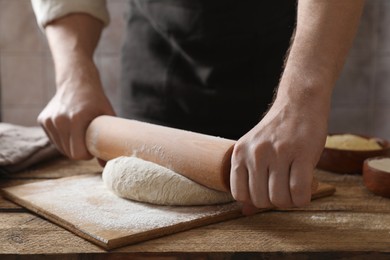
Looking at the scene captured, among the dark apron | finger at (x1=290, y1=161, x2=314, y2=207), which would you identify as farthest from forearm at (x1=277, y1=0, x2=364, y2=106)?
the dark apron

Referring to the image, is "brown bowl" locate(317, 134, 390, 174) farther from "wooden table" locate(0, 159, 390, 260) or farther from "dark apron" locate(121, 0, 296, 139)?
"dark apron" locate(121, 0, 296, 139)

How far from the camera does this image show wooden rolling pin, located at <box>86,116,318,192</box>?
901 mm

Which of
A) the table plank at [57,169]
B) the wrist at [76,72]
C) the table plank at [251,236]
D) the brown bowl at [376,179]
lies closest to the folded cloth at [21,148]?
the table plank at [57,169]

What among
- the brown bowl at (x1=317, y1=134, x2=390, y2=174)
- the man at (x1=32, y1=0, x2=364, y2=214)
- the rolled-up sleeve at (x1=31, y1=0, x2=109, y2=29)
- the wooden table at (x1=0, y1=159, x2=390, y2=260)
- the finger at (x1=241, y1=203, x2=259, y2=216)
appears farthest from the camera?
the rolled-up sleeve at (x1=31, y1=0, x2=109, y2=29)

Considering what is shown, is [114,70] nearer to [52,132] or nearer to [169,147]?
[52,132]

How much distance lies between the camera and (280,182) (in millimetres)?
820

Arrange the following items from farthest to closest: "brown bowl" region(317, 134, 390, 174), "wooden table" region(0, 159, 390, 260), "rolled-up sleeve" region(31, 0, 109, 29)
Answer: "rolled-up sleeve" region(31, 0, 109, 29) < "brown bowl" region(317, 134, 390, 174) < "wooden table" region(0, 159, 390, 260)

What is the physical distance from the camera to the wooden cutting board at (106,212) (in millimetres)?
802

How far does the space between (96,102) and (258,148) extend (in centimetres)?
52

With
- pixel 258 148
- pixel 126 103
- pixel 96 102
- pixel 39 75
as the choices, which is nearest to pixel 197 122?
pixel 126 103

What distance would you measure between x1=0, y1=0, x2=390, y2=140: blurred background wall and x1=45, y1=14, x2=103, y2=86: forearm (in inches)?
49.9

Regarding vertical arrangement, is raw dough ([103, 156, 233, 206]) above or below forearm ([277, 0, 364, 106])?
below

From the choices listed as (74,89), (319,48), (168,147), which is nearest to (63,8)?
(74,89)

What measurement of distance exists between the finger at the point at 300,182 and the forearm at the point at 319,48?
0.39 feet
